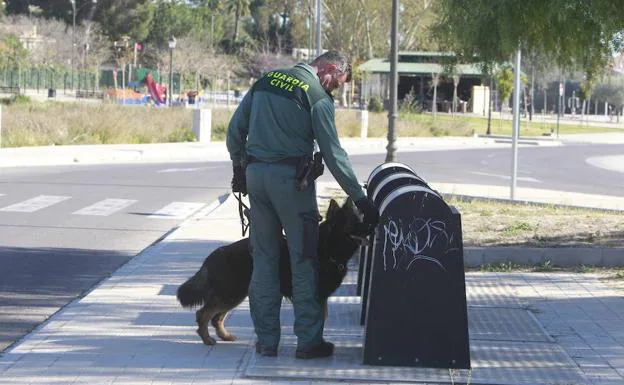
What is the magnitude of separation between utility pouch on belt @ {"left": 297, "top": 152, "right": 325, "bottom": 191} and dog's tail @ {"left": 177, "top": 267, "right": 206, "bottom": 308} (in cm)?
106

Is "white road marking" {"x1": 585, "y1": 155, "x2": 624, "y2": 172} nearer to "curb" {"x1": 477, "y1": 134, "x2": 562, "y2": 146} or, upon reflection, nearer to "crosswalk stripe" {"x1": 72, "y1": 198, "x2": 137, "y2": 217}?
"curb" {"x1": 477, "y1": 134, "x2": 562, "y2": 146}

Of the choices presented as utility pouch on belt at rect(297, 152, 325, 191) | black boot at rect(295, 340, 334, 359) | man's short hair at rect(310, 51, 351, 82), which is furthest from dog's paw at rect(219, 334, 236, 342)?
man's short hair at rect(310, 51, 351, 82)

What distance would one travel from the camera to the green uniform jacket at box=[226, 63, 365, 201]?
6.48 meters

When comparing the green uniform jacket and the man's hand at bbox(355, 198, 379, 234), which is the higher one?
the green uniform jacket

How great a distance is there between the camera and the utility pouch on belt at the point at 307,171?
6508mm

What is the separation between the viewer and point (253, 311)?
22.5ft

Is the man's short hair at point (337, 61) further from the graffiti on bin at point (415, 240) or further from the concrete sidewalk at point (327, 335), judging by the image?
the concrete sidewalk at point (327, 335)

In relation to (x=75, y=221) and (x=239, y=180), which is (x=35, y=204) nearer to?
(x=75, y=221)

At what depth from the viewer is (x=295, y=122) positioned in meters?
Result: 6.55

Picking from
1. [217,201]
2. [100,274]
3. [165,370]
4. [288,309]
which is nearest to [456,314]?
[165,370]

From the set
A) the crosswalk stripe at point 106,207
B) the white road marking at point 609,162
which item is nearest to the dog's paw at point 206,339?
the crosswalk stripe at point 106,207

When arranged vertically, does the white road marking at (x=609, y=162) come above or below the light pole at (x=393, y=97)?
below

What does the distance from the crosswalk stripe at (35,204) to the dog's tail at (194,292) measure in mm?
9454

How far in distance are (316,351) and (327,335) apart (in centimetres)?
84
